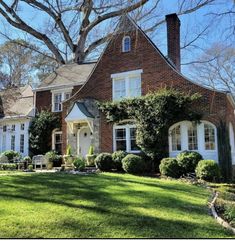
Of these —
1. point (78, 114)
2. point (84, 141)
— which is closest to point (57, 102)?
point (84, 141)

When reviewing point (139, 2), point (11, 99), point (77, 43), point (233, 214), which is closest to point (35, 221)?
point (233, 214)

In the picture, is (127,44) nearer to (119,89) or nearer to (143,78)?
(143,78)

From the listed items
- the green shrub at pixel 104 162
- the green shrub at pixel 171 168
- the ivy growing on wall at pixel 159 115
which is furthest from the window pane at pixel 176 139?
the green shrub at pixel 104 162

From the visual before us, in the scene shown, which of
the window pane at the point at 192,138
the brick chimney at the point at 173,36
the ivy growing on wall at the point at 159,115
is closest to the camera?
the ivy growing on wall at the point at 159,115

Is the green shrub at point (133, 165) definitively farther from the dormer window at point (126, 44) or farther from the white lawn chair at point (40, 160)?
the dormer window at point (126, 44)

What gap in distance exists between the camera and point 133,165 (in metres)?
16.5

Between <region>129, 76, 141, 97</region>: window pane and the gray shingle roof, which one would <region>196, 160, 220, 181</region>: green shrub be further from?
the gray shingle roof

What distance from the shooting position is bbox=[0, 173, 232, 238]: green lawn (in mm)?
5836

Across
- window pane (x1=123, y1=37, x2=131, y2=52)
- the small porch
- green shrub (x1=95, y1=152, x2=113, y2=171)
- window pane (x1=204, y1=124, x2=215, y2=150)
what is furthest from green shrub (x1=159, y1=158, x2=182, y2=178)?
window pane (x1=123, y1=37, x2=131, y2=52)

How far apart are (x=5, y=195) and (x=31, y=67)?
32744 mm

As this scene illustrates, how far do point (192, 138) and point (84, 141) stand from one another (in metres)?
7.25

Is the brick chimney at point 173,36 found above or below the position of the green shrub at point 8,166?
above

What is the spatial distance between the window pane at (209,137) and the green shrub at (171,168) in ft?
7.35

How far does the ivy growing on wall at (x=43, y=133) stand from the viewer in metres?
24.2
